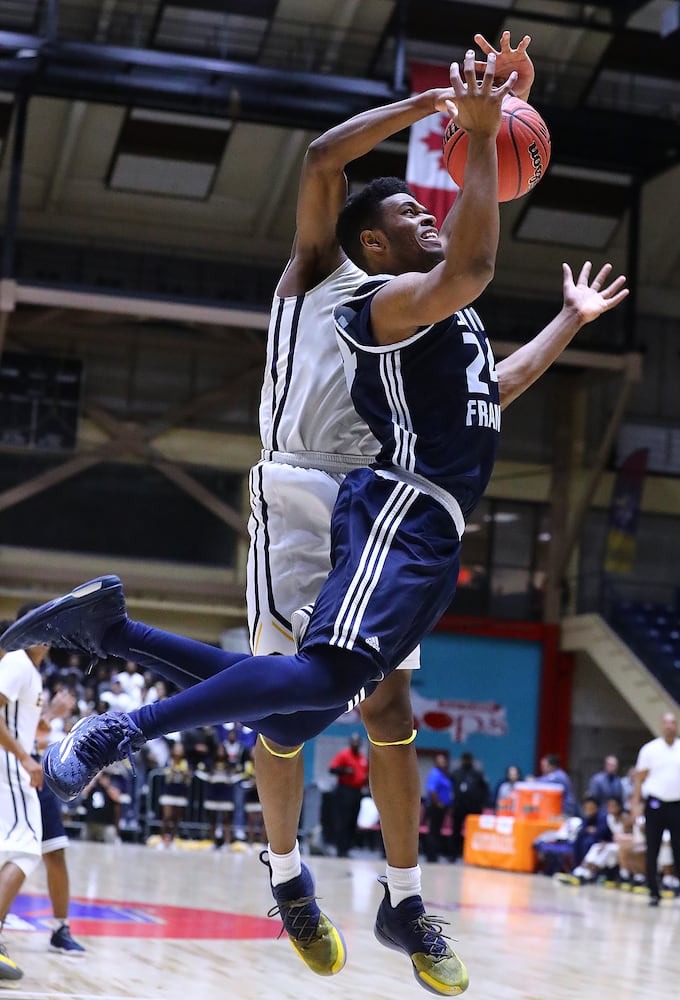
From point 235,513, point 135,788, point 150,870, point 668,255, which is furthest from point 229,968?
point 668,255

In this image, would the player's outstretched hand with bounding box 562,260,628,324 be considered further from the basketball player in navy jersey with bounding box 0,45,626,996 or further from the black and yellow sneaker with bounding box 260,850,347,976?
the black and yellow sneaker with bounding box 260,850,347,976

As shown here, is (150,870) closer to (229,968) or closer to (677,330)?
(229,968)

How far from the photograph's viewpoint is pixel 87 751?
3488 millimetres

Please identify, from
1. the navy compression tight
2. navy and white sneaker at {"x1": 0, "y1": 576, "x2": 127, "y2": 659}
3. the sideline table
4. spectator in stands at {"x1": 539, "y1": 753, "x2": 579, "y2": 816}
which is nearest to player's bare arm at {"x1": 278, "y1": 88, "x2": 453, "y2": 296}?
navy and white sneaker at {"x1": 0, "y1": 576, "x2": 127, "y2": 659}

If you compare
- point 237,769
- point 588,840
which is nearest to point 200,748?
point 237,769

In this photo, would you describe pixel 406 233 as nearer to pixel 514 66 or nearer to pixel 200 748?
pixel 514 66

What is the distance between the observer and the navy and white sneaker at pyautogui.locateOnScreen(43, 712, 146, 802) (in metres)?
3.43

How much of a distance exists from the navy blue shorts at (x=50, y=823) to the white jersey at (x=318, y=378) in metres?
4.26

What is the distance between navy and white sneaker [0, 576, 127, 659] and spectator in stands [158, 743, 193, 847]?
50.3ft

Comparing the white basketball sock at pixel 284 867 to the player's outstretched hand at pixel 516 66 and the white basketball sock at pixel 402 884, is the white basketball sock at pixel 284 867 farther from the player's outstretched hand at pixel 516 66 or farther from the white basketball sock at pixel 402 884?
the player's outstretched hand at pixel 516 66

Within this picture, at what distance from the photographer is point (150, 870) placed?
14.3 metres

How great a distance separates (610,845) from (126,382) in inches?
487

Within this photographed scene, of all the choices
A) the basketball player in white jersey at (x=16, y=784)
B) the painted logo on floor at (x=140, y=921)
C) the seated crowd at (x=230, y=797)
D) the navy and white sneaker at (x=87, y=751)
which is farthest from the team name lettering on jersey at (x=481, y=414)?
the seated crowd at (x=230, y=797)

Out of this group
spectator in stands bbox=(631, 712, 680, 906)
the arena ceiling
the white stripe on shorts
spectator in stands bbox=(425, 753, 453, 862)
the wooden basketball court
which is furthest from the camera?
spectator in stands bbox=(425, 753, 453, 862)
